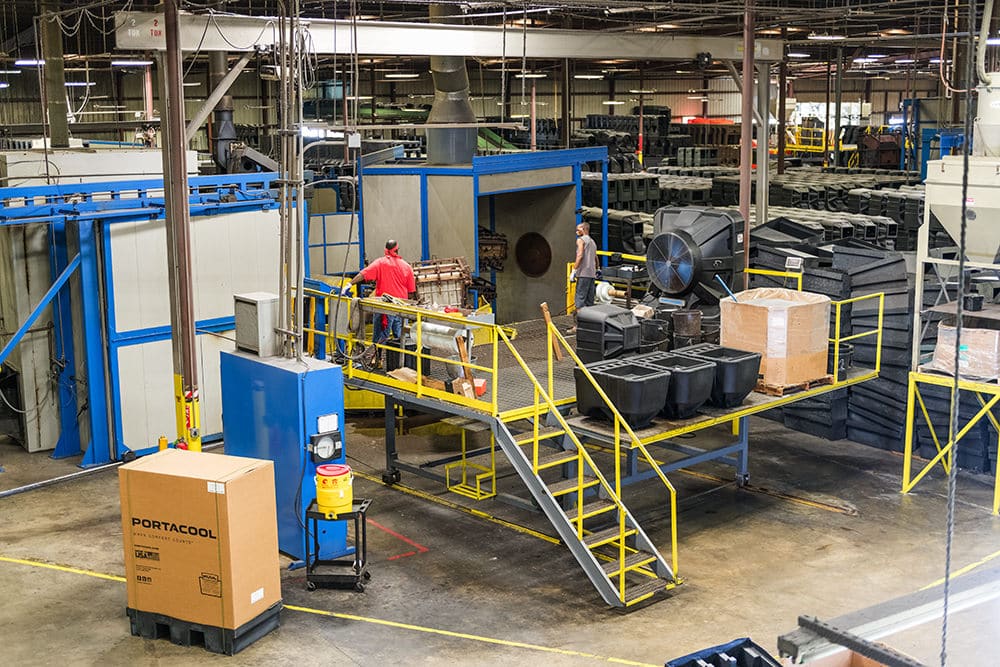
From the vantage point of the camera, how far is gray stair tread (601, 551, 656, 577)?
34.9 feet

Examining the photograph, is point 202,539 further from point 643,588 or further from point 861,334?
point 861,334

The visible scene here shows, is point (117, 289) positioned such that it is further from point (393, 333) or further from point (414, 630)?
point (414, 630)

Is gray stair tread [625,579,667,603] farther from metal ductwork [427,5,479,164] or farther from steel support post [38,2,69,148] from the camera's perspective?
steel support post [38,2,69,148]

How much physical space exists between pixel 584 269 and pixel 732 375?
413 cm

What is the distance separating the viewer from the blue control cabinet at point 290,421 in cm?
1111

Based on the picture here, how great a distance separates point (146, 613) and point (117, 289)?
571cm

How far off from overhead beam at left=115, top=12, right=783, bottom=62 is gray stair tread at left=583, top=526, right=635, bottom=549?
22.4ft

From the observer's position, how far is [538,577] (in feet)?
37.1

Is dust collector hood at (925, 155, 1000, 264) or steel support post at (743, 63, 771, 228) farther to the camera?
steel support post at (743, 63, 771, 228)

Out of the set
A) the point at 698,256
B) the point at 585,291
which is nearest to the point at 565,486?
the point at 698,256

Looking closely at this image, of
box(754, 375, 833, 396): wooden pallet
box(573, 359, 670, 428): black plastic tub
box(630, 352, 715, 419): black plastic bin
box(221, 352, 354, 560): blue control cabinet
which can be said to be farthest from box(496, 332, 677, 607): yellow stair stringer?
box(754, 375, 833, 396): wooden pallet

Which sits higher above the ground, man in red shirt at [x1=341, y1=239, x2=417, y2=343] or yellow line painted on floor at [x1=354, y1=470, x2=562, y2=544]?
man in red shirt at [x1=341, y1=239, x2=417, y2=343]

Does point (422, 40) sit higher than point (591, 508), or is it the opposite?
point (422, 40)

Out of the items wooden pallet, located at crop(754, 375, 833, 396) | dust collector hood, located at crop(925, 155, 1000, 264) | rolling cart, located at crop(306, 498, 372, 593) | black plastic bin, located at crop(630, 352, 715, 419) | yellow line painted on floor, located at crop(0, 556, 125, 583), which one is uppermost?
dust collector hood, located at crop(925, 155, 1000, 264)
